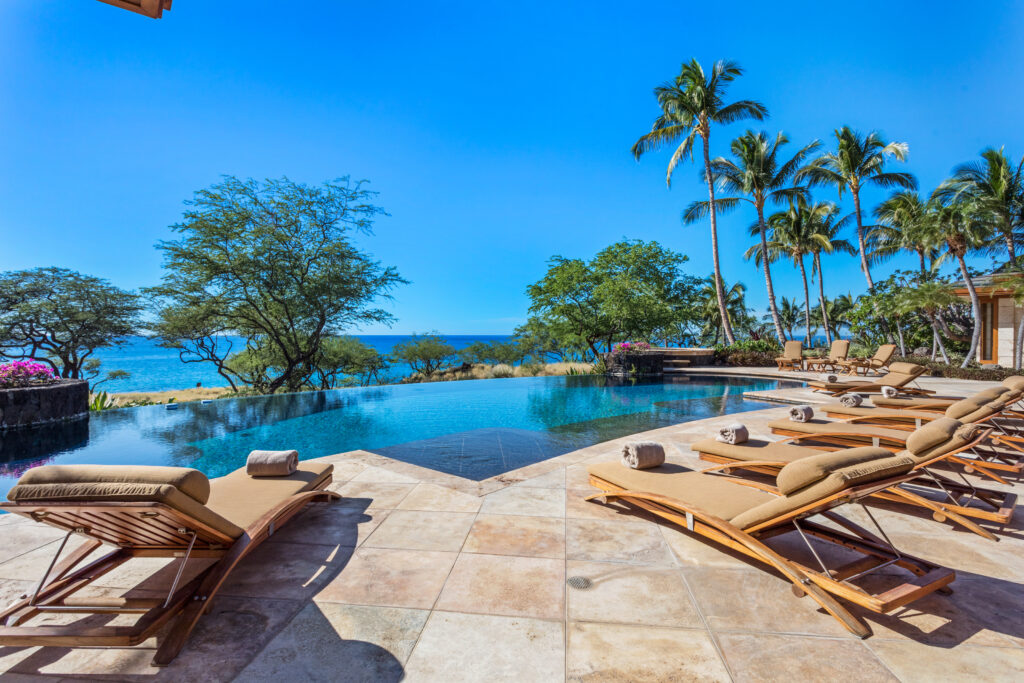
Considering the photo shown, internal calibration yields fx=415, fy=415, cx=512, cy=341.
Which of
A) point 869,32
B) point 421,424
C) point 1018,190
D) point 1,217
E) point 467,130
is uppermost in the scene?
point 467,130

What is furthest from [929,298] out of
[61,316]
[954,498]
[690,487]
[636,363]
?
[61,316]

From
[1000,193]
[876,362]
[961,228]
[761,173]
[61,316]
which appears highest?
[761,173]

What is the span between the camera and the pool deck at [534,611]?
1.63 meters

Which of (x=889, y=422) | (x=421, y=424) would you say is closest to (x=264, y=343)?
(x=421, y=424)

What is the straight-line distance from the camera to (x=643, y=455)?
10.8ft

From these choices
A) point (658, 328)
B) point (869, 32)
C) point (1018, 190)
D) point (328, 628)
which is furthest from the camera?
point (658, 328)

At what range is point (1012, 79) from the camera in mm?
13883

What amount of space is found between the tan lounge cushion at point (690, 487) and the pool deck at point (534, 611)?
0.29 m

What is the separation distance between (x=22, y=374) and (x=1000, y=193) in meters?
25.3

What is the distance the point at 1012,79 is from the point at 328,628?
2355 cm

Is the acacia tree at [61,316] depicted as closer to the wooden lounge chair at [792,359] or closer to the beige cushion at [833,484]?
the beige cushion at [833,484]

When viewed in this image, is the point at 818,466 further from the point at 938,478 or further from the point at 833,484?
the point at 938,478

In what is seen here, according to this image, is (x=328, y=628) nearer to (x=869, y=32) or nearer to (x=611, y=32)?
(x=611, y=32)

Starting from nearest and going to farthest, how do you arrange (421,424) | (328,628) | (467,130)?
1. (328,628)
2. (421,424)
3. (467,130)
